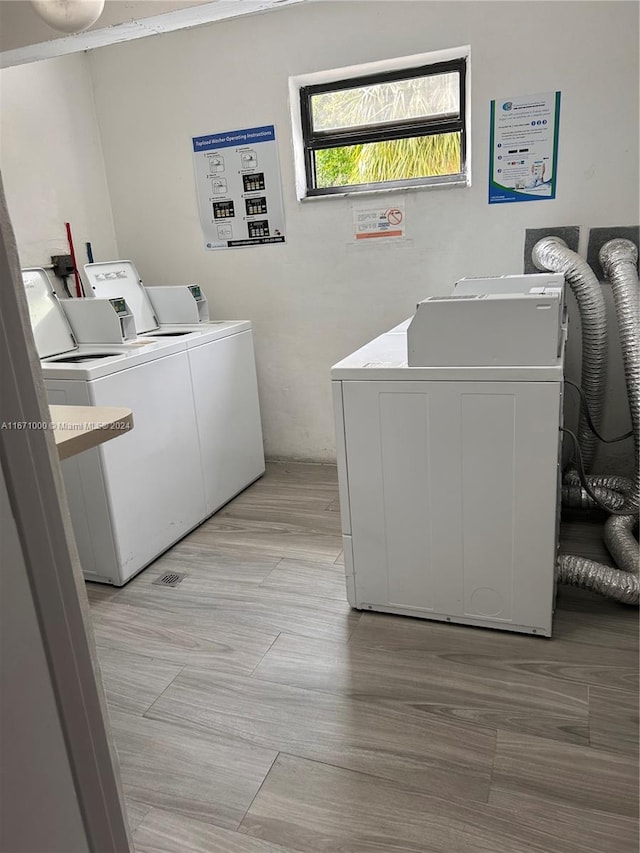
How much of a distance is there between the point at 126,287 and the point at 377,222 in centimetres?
133

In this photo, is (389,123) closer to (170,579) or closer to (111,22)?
(111,22)

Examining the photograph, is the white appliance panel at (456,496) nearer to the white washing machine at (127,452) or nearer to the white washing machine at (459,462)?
the white washing machine at (459,462)

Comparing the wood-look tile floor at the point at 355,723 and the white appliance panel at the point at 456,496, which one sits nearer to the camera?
the wood-look tile floor at the point at 355,723

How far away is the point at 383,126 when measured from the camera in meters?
2.98

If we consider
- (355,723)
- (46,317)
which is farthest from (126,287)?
(355,723)

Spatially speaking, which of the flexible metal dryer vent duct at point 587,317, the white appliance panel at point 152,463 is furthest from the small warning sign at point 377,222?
the white appliance panel at point 152,463

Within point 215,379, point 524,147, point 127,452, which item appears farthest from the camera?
point 215,379

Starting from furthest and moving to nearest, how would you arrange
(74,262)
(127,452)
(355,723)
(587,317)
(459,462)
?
1. (74,262)
2. (587,317)
3. (127,452)
4. (459,462)
5. (355,723)

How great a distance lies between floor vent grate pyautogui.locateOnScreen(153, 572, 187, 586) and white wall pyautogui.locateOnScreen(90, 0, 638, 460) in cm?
128

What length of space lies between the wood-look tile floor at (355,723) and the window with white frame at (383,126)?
1.95 meters

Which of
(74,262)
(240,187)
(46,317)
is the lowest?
(46,317)

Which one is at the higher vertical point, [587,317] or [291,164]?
[291,164]

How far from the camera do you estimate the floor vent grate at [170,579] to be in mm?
2393

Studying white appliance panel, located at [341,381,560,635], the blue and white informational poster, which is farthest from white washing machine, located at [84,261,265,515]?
the blue and white informational poster
